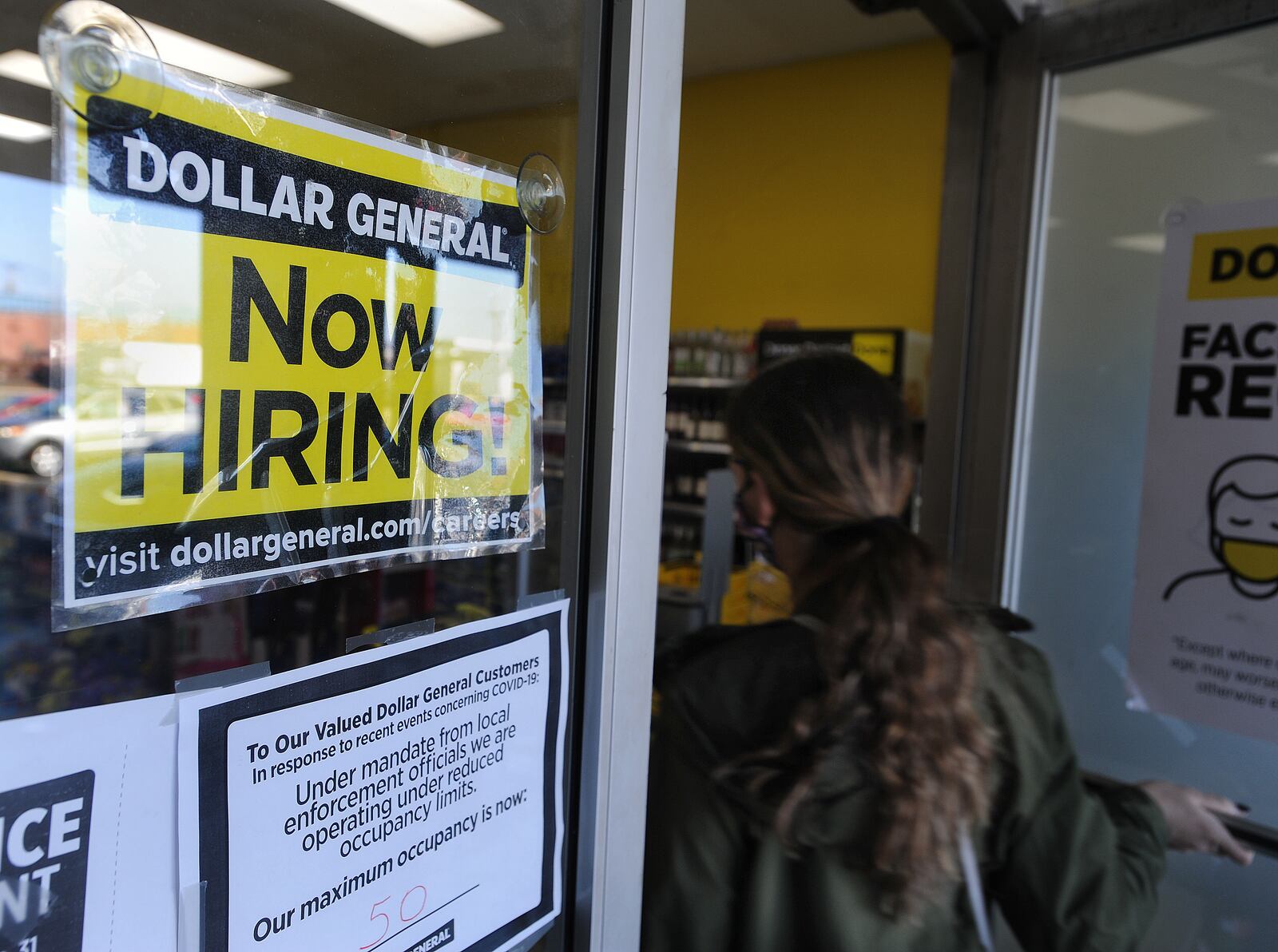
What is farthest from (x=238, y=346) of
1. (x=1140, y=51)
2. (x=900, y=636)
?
(x=1140, y=51)

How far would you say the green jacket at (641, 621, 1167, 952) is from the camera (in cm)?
105

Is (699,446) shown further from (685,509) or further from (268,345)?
(268,345)

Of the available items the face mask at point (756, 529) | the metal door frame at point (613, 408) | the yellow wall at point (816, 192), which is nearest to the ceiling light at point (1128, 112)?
the face mask at point (756, 529)

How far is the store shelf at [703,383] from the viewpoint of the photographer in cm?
501

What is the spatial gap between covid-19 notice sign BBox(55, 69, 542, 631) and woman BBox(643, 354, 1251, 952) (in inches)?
22.5

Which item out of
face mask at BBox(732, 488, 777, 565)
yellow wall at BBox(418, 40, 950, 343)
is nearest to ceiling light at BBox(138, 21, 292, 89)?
face mask at BBox(732, 488, 777, 565)

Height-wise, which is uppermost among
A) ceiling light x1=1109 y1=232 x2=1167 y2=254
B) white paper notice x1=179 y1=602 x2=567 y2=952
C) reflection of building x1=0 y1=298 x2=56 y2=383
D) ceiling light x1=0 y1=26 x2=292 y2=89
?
ceiling light x1=1109 y1=232 x2=1167 y2=254

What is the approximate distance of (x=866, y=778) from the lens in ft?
3.43

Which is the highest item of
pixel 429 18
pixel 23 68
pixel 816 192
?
pixel 816 192

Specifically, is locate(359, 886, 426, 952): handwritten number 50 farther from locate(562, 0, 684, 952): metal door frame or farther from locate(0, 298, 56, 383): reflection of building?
locate(0, 298, 56, 383): reflection of building

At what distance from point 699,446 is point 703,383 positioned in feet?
1.31

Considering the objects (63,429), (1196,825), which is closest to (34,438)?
(63,429)

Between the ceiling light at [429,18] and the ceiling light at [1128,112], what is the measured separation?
173cm

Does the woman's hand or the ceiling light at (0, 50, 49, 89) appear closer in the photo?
the ceiling light at (0, 50, 49, 89)
